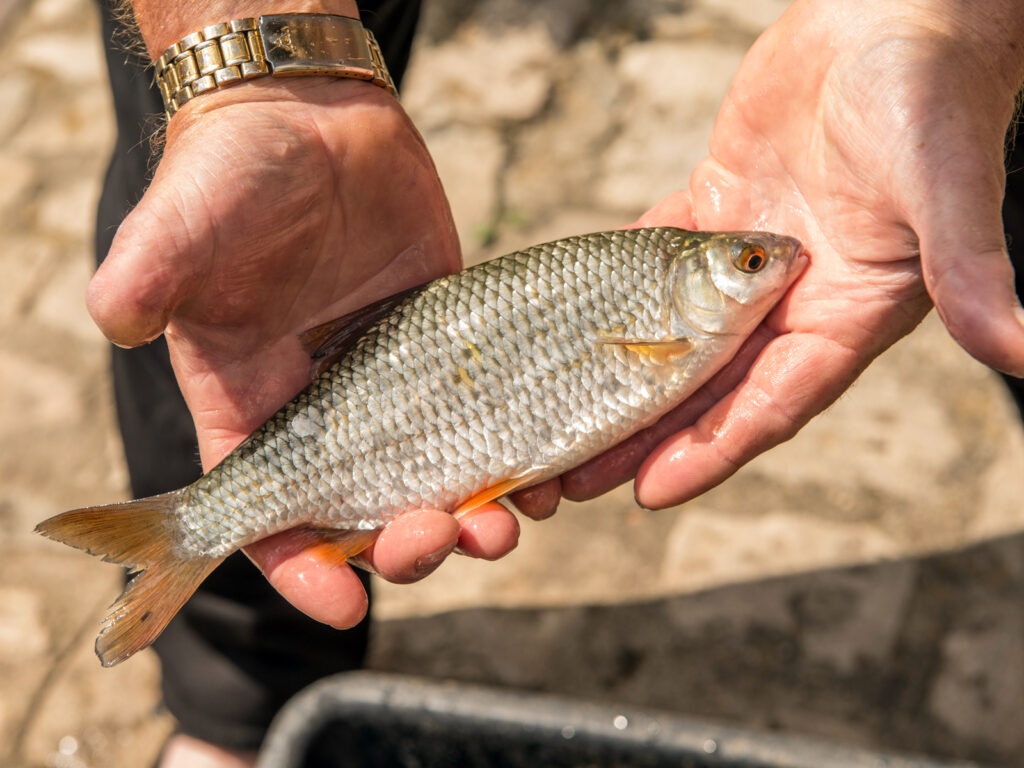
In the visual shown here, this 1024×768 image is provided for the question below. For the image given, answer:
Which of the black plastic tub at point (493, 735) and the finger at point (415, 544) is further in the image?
the black plastic tub at point (493, 735)

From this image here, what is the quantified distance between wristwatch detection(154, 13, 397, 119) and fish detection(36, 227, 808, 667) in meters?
0.85

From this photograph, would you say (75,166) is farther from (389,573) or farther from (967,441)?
(967,441)

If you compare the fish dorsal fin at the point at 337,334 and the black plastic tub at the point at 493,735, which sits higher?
the fish dorsal fin at the point at 337,334

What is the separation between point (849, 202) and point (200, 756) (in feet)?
10.1

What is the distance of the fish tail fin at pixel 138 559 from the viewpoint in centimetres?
257

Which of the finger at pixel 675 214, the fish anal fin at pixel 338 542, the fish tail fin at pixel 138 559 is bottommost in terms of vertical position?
the fish anal fin at pixel 338 542

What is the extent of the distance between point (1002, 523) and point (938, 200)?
253 cm

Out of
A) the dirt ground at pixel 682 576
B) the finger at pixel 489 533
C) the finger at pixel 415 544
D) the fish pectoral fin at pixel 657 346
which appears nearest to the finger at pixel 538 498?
the finger at pixel 489 533

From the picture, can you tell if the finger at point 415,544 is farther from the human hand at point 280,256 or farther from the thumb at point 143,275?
the thumb at point 143,275

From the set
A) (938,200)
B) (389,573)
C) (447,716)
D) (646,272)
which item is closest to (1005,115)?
(938,200)

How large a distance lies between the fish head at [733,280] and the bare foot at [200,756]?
2.41 metres

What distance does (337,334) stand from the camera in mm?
2922

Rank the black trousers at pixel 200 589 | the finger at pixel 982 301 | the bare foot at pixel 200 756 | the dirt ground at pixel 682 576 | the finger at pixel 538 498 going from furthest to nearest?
the dirt ground at pixel 682 576 < the bare foot at pixel 200 756 < the black trousers at pixel 200 589 < the finger at pixel 538 498 < the finger at pixel 982 301

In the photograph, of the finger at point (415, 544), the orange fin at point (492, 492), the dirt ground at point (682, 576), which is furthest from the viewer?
the dirt ground at point (682, 576)
